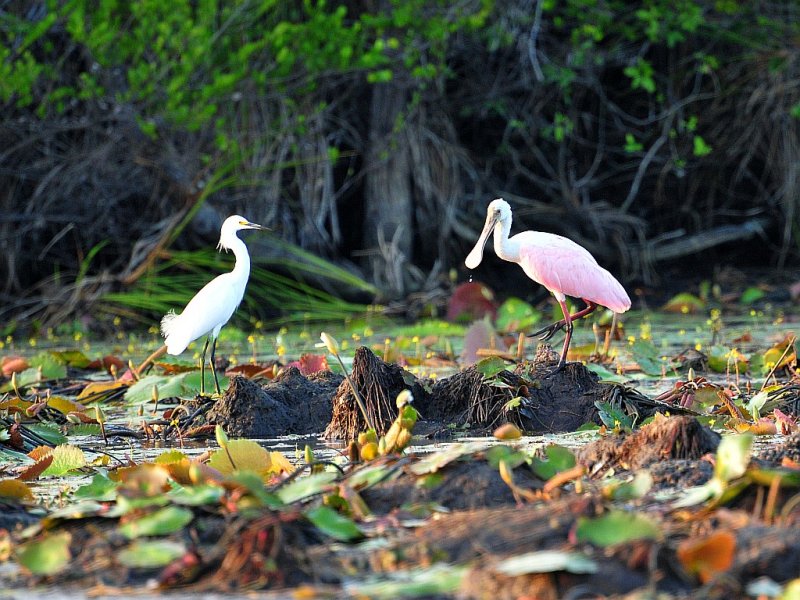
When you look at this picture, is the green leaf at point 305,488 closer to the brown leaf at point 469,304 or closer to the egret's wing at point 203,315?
the egret's wing at point 203,315

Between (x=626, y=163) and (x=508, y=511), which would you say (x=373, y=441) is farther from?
(x=626, y=163)

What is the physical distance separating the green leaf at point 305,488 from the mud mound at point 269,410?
1.78m

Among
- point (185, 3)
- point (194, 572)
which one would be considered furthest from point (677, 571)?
point (185, 3)

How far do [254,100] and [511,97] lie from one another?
254 cm

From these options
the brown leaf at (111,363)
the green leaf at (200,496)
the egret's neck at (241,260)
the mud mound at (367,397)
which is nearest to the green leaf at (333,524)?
the green leaf at (200,496)

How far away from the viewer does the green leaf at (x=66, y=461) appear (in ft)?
13.0

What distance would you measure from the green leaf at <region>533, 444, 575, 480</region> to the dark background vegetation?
217 inches

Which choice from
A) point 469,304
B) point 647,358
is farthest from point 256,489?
point 469,304

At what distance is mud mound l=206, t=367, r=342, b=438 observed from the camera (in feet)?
16.4

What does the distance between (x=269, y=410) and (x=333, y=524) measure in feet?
7.29

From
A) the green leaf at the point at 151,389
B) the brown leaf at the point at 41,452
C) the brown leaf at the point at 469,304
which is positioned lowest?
the brown leaf at the point at 469,304

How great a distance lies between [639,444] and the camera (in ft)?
12.1

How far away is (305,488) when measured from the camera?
311 cm

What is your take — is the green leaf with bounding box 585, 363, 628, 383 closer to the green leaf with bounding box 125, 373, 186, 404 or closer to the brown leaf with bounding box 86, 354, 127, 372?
the green leaf with bounding box 125, 373, 186, 404
